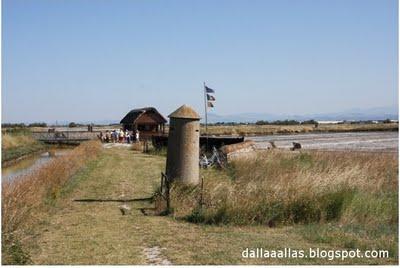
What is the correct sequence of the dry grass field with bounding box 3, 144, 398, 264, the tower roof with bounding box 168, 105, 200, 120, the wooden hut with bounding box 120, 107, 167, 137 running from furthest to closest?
the wooden hut with bounding box 120, 107, 167, 137 → the tower roof with bounding box 168, 105, 200, 120 → the dry grass field with bounding box 3, 144, 398, 264

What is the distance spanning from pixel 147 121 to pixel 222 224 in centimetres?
4725

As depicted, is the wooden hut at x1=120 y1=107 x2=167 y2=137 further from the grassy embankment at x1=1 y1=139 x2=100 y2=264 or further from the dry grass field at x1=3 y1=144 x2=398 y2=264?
the dry grass field at x1=3 y1=144 x2=398 y2=264

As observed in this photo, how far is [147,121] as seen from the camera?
185 feet

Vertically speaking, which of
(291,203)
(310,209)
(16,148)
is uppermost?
(291,203)

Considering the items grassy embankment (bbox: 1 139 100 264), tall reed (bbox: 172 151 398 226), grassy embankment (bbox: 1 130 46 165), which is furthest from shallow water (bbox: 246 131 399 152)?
grassy embankment (bbox: 1 139 100 264)

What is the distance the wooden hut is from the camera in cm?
5603

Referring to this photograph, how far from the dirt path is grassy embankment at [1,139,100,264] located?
11.1 inches

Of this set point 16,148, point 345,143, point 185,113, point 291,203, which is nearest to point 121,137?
point 16,148

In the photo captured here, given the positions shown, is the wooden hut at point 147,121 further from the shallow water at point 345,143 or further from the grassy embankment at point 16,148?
the shallow water at point 345,143

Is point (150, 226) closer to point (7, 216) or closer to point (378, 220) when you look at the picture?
point (7, 216)

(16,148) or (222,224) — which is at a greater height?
(222,224)

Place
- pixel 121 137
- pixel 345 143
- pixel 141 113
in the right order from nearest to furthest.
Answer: pixel 345 143, pixel 121 137, pixel 141 113

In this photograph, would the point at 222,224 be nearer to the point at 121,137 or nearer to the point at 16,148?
the point at 16,148

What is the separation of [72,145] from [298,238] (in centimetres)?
4971
